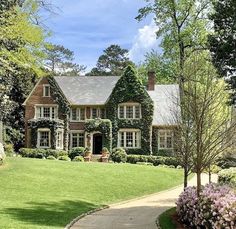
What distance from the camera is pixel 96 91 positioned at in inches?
2020

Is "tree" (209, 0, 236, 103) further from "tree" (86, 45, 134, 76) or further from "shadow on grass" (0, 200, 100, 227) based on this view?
"tree" (86, 45, 134, 76)

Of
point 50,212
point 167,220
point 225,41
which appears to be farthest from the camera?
point 225,41

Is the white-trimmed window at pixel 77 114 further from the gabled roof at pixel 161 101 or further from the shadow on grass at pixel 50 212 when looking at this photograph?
the shadow on grass at pixel 50 212

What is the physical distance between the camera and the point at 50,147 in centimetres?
4900

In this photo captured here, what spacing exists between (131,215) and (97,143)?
1190 inches

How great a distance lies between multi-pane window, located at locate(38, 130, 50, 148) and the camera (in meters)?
49.3

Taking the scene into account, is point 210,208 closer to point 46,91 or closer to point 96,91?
point 96,91

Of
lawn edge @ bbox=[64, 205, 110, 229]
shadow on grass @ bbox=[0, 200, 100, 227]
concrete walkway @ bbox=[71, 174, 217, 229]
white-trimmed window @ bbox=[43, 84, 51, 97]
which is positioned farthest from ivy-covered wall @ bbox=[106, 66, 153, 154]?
shadow on grass @ bbox=[0, 200, 100, 227]

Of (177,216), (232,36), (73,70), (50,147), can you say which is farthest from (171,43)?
(73,70)

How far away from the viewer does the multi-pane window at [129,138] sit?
4863 cm

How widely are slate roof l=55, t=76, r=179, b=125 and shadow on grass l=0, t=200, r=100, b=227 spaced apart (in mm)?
29168

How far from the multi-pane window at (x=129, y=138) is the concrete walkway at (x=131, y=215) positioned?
22379mm

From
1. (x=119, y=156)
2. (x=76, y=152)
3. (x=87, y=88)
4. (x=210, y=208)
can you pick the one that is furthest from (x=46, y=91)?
(x=210, y=208)

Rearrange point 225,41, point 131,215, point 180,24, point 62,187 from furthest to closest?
point 180,24, point 62,187, point 225,41, point 131,215
